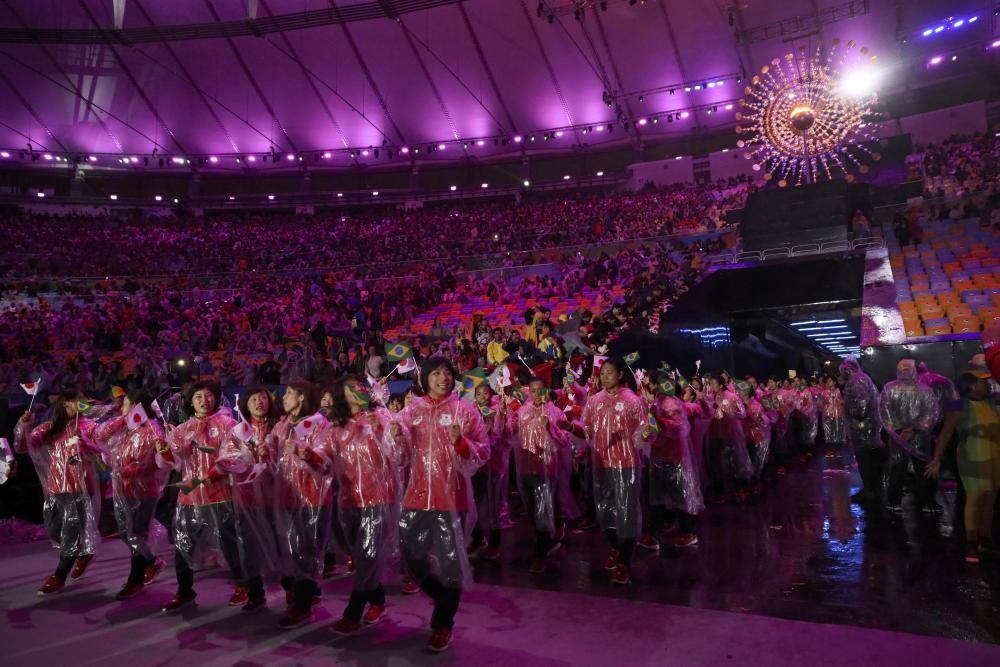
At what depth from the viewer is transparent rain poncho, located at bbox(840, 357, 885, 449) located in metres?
7.48

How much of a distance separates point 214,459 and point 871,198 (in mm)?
22130

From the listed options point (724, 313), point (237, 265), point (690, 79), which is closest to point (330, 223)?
point (237, 265)

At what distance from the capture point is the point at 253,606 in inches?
179

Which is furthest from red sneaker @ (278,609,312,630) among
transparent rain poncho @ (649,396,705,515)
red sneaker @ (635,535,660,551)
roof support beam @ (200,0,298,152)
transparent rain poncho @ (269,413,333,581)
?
roof support beam @ (200,0,298,152)

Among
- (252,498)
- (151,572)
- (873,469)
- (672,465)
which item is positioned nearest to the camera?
(252,498)

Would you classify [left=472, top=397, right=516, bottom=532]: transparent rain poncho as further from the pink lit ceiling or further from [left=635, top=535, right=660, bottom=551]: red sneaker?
the pink lit ceiling

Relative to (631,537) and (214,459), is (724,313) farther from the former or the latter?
(214,459)

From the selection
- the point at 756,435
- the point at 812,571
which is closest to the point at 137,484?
the point at 812,571

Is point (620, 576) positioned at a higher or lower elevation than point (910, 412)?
lower

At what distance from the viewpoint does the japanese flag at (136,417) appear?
5047mm

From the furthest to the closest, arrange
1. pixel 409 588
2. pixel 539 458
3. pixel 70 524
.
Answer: pixel 539 458, pixel 70 524, pixel 409 588

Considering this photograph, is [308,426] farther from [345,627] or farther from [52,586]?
[52,586]

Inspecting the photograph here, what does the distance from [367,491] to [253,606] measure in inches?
53.6

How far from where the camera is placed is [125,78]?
94.5 feet
